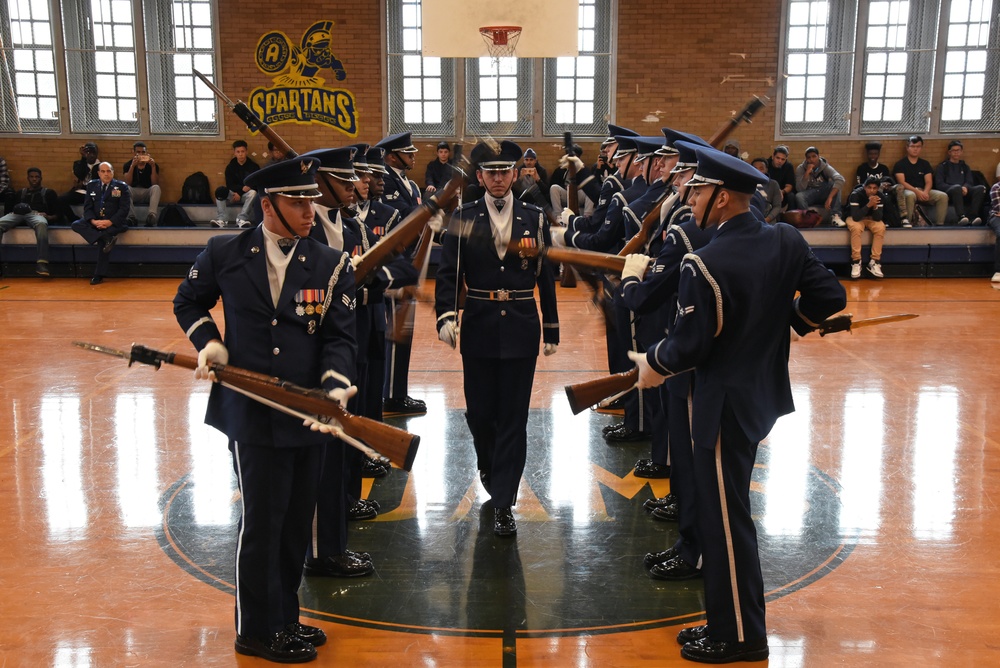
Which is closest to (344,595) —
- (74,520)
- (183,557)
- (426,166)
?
(183,557)

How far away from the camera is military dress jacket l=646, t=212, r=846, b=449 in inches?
139

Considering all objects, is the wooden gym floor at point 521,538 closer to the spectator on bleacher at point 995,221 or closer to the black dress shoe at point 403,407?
the black dress shoe at point 403,407

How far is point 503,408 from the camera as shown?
5.02 meters

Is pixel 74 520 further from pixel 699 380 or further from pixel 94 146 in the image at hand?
pixel 94 146

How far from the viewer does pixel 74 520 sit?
502 centimetres

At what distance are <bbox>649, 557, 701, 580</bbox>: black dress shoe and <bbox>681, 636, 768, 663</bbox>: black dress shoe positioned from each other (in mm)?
715

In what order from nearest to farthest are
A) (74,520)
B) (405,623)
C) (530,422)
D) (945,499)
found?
(405,623), (74,520), (945,499), (530,422)

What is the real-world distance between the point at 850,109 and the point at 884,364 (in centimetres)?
810

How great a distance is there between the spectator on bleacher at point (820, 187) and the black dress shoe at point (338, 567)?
11.5 m

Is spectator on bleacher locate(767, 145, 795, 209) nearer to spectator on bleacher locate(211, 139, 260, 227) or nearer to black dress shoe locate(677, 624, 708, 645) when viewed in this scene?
spectator on bleacher locate(211, 139, 260, 227)

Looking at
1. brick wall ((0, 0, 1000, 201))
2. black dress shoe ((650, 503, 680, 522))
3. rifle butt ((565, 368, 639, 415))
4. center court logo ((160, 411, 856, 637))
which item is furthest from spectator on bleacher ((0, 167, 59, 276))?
rifle butt ((565, 368, 639, 415))

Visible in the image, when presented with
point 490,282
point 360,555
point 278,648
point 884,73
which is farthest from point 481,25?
point 278,648

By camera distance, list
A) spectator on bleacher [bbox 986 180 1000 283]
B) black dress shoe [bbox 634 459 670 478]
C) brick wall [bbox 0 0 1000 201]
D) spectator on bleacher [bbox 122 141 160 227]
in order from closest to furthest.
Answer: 1. black dress shoe [bbox 634 459 670 478]
2. spectator on bleacher [bbox 986 180 1000 283]
3. spectator on bleacher [bbox 122 141 160 227]
4. brick wall [bbox 0 0 1000 201]

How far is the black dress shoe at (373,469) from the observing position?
5.79 metres
